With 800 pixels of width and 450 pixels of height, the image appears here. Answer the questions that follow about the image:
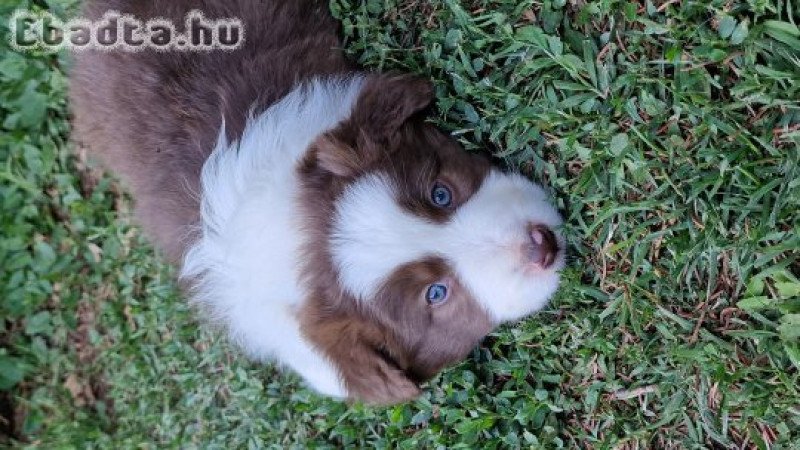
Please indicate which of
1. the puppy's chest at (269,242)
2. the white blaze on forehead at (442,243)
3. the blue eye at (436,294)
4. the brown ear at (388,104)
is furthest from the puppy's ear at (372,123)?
the blue eye at (436,294)

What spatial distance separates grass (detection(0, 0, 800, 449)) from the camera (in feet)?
9.64

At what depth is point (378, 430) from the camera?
4.21m

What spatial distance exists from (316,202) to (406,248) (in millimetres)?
441

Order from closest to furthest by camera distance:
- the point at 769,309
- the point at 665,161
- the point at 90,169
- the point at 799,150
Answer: the point at 799,150
the point at 769,309
the point at 665,161
the point at 90,169

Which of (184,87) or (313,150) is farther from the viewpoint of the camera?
(184,87)

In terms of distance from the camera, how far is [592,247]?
3.50 metres

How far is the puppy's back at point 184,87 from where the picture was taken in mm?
3844

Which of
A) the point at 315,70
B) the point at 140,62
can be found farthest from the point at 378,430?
the point at 140,62

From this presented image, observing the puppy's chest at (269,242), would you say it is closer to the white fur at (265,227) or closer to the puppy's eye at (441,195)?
the white fur at (265,227)

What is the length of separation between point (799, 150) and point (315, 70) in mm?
2120

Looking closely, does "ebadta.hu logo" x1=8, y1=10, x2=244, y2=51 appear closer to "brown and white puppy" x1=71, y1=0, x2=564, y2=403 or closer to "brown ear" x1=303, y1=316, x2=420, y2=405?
"brown and white puppy" x1=71, y1=0, x2=564, y2=403

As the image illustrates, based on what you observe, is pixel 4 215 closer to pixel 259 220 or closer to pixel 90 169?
pixel 90 169

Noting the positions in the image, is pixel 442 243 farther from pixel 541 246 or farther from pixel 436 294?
pixel 541 246

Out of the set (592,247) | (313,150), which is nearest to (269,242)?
(313,150)
